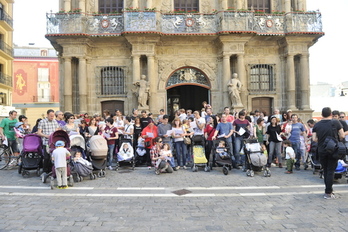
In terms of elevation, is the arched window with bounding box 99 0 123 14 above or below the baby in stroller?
above

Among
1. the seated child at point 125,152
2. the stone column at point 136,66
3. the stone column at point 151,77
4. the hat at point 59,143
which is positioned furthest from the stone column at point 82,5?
the hat at point 59,143

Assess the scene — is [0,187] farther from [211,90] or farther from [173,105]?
[173,105]

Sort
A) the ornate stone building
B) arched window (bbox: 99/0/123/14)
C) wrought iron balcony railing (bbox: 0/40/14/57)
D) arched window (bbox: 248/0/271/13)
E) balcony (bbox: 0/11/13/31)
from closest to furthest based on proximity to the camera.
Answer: the ornate stone building → arched window (bbox: 99/0/123/14) → arched window (bbox: 248/0/271/13) → balcony (bbox: 0/11/13/31) → wrought iron balcony railing (bbox: 0/40/14/57)

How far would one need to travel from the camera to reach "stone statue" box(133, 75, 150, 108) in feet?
61.4

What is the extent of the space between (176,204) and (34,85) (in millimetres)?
44410

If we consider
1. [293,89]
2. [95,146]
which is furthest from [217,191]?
[293,89]

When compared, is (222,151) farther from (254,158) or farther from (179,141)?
(179,141)

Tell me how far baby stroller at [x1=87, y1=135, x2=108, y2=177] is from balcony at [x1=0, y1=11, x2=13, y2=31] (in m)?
29.6

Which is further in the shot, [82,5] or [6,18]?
[6,18]

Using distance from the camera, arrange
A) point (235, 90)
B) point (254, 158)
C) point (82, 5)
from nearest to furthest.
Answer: point (254, 158) < point (235, 90) < point (82, 5)

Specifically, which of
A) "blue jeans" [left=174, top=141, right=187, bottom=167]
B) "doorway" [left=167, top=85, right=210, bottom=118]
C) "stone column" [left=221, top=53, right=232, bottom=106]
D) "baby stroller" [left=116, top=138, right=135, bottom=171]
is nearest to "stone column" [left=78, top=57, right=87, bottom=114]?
"doorway" [left=167, top=85, right=210, bottom=118]

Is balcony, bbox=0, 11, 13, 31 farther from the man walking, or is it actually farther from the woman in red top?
the man walking

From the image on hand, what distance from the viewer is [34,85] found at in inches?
1758

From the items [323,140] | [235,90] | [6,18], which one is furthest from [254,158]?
[6,18]
